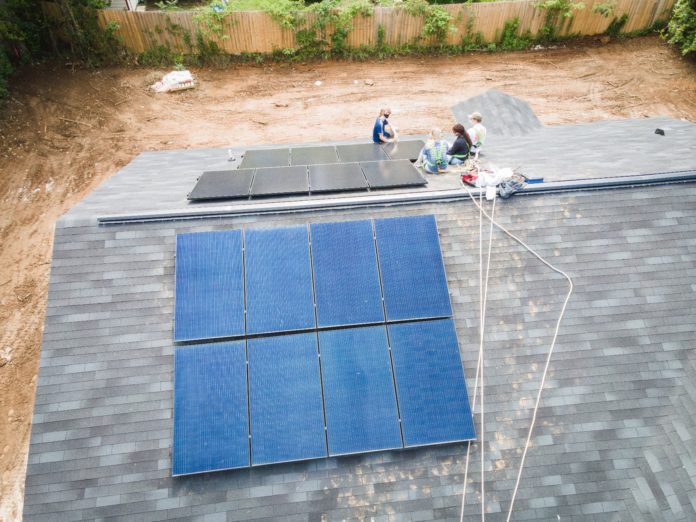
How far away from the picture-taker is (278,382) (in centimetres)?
682

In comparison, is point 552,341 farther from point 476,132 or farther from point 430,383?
point 476,132

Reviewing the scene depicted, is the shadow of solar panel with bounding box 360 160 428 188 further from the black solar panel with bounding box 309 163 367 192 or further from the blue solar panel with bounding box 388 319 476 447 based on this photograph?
the blue solar panel with bounding box 388 319 476 447

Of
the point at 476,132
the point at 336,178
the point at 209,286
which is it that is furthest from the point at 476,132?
the point at 209,286

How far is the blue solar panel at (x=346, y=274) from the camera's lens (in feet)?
24.0

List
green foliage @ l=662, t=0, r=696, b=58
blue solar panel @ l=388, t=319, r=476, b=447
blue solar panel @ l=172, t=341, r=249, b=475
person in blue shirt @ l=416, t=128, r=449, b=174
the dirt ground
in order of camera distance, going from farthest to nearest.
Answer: green foliage @ l=662, t=0, r=696, b=58 < the dirt ground < person in blue shirt @ l=416, t=128, r=449, b=174 < blue solar panel @ l=388, t=319, r=476, b=447 < blue solar panel @ l=172, t=341, r=249, b=475

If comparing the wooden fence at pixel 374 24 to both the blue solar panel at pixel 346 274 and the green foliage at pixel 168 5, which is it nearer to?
the green foliage at pixel 168 5

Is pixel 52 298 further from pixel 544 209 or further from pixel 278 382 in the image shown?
pixel 544 209

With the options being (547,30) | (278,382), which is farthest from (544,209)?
(547,30)

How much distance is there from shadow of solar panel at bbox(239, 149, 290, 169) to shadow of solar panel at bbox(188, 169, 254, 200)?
1290 mm

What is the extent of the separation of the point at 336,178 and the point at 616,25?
78.2 feet

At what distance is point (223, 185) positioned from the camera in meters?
9.00

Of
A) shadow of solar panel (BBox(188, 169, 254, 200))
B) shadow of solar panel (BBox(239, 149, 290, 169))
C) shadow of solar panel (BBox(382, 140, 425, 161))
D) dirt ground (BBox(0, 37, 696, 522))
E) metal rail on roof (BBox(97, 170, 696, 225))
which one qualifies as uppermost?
metal rail on roof (BBox(97, 170, 696, 225))

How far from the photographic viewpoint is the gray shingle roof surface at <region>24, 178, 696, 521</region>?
6371 millimetres

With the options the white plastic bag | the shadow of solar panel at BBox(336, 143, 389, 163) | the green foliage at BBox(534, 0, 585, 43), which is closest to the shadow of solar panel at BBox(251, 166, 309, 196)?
the shadow of solar panel at BBox(336, 143, 389, 163)
